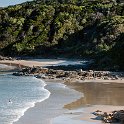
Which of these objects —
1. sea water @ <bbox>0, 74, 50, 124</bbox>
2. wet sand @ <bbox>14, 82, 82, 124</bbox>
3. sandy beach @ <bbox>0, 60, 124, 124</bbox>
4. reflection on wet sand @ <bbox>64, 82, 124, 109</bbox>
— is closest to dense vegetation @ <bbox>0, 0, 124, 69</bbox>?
reflection on wet sand @ <bbox>64, 82, 124, 109</bbox>

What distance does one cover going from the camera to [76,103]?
2853 centimetres

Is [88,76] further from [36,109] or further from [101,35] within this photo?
[101,35]

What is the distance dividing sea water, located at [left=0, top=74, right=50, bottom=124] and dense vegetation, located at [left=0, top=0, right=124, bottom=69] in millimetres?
31823

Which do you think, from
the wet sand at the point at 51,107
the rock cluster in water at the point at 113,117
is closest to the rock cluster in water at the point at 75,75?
the wet sand at the point at 51,107

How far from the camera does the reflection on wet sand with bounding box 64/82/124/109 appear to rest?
92.7ft

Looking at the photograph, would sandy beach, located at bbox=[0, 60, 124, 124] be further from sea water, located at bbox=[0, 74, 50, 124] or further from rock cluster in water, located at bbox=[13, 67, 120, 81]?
rock cluster in water, located at bbox=[13, 67, 120, 81]

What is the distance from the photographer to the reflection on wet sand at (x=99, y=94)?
2826 cm

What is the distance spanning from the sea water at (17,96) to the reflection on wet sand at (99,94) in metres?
2.71

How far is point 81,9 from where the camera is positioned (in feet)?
321

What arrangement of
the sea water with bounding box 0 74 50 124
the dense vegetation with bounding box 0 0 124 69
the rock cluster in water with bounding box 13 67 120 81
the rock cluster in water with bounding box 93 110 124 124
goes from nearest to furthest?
the rock cluster in water with bounding box 93 110 124 124, the sea water with bounding box 0 74 50 124, the rock cluster in water with bounding box 13 67 120 81, the dense vegetation with bounding box 0 0 124 69

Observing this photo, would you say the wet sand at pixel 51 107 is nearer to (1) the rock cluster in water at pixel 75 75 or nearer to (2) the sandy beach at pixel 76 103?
(2) the sandy beach at pixel 76 103

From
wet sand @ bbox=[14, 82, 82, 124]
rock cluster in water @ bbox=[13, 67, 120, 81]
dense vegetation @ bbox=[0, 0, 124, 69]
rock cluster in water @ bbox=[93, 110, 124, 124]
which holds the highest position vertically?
dense vegetation @ bbox=[0, 0, 124, 69]

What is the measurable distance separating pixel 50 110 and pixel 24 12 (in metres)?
77.2

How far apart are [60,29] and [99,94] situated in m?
59.1
